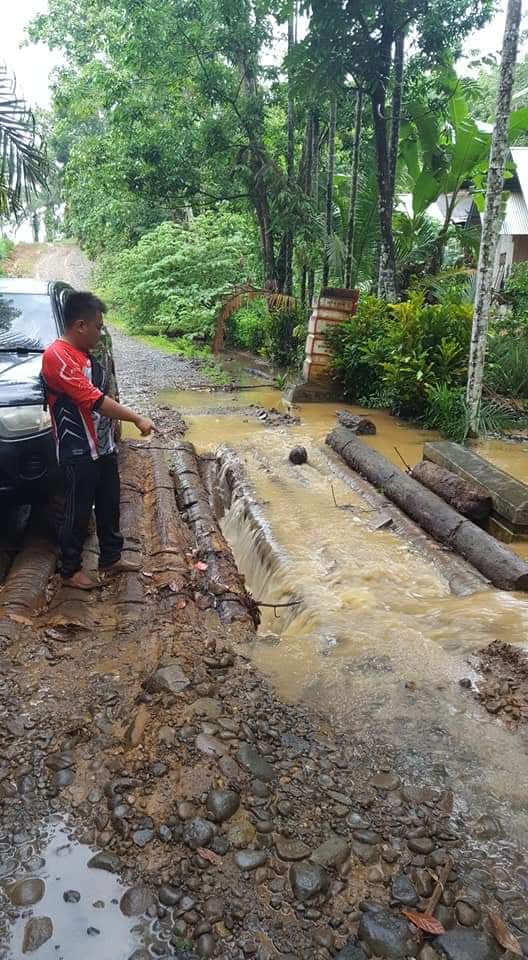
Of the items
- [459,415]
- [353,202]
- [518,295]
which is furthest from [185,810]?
[353,202]

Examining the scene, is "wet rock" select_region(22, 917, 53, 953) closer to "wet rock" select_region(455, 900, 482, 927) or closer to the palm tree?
"wet rock" select_region(455, 900, 482, 927)

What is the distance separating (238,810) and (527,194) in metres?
18.8

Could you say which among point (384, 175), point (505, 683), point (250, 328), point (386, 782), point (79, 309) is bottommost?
point (505, 683)

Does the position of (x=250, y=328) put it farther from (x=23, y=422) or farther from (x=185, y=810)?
(x=185, y=810)

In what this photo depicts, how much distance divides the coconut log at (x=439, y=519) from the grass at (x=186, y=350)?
6624 mm

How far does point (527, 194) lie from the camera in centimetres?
1719

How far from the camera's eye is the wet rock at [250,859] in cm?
225

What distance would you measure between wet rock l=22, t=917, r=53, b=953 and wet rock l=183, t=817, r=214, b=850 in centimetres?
51

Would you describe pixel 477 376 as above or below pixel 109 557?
above

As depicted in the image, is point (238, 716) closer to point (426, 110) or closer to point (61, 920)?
point (61, 920)

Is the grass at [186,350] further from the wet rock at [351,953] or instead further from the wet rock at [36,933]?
the wet rock at [351,953]

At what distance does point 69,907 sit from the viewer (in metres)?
2.10

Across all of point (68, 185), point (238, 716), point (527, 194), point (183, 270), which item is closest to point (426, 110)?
point (527, 194)

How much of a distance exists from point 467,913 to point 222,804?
37.1 inches
